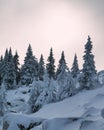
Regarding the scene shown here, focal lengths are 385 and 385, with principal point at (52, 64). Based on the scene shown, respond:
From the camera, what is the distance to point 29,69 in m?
83.8

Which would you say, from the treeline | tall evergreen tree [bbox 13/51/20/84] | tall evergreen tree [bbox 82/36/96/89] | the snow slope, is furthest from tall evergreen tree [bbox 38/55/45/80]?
the snow slope

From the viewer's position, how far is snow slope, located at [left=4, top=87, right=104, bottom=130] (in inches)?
938

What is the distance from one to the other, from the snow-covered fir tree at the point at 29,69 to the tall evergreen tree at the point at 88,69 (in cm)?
3447

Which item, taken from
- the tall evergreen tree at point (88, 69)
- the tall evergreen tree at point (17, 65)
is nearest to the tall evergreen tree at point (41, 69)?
the tall evergreen tree at point (17, 65)

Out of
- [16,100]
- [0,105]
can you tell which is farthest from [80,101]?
[16,100]

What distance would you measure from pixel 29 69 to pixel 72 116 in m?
57.6

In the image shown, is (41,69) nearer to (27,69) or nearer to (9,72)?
(27,69)

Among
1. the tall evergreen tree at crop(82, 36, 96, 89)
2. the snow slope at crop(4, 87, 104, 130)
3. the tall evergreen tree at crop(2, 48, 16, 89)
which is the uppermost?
the tall evergreen tree at crop(2, 48, 16, 89)

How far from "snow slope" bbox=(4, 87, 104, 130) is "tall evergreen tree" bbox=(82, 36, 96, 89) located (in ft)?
14.7

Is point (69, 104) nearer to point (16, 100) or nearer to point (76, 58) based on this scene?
point (16, 100)

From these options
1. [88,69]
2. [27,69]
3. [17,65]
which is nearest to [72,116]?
[88,69]

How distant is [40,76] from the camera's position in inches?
3290

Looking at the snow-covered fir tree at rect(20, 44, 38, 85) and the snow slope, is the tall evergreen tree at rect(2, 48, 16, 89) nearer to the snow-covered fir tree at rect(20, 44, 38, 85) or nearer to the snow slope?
the snow-covered fir tree at rect(20, 44, 38, 85)

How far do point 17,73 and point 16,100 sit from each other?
24.1m
